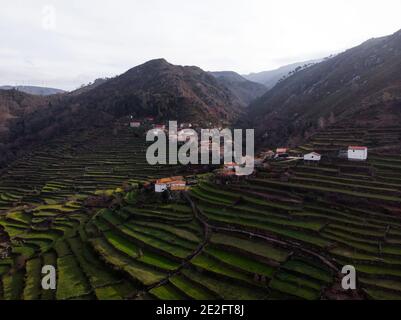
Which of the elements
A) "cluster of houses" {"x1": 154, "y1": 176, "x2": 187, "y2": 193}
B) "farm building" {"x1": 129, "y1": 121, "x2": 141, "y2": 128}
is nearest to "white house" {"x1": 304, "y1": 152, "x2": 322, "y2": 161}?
"cluster of houses" {"x1": 154, "y1": 176, "x2": 187, "y2": 193}

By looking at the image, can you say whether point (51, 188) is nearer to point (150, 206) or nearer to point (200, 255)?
point (150, 206)

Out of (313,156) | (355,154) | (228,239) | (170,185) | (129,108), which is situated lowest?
(228,239)

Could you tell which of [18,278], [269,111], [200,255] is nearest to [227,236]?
[200,255]

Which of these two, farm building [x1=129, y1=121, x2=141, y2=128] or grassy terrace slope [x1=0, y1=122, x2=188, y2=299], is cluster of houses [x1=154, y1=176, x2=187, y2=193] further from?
farm building [x1=129, y1=121, x2=141, y2=128]

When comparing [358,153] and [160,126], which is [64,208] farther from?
[160,126]

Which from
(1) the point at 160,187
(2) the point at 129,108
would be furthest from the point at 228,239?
(2) the point at 129,108

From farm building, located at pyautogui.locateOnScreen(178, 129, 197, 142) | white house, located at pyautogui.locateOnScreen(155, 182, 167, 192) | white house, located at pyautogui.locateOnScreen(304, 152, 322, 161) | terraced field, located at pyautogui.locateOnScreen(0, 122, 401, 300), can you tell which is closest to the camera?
terraced field, located at pyautogui.locateOnScreen(0, 122, 401, 300)
